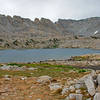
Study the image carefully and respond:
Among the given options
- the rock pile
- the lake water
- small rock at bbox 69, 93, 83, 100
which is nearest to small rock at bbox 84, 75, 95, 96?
the rock pile

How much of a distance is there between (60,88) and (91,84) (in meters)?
1.97

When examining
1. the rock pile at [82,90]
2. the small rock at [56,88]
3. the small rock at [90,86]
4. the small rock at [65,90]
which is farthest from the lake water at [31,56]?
the small rock at [90,86]

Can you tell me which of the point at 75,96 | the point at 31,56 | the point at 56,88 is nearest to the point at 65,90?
the point at 56,88

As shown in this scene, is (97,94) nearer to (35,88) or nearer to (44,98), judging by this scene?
(44,98)

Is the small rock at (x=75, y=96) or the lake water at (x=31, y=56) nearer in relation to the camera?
the small rock at (x=75, y=96)

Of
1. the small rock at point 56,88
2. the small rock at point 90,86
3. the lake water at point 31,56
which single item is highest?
the small rock at point 90,86

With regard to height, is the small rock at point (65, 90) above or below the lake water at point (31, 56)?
above

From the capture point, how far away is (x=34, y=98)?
11.0 m

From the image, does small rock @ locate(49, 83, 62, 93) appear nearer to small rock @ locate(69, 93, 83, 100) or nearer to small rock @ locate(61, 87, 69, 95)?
small rock @ locate(61, 87, 69, 95)

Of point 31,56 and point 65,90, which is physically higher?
point 65,90

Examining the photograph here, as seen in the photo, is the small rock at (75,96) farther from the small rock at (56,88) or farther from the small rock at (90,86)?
the small rock at (56,88)

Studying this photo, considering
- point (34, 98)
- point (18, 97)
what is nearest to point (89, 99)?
point (34, 98)

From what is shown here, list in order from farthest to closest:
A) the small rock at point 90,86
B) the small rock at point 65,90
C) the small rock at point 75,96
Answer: the small rock at point 65,90
the small rock at point 90,86
the small rock at point 75,96

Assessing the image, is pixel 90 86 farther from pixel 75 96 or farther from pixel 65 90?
pixel 65 90
